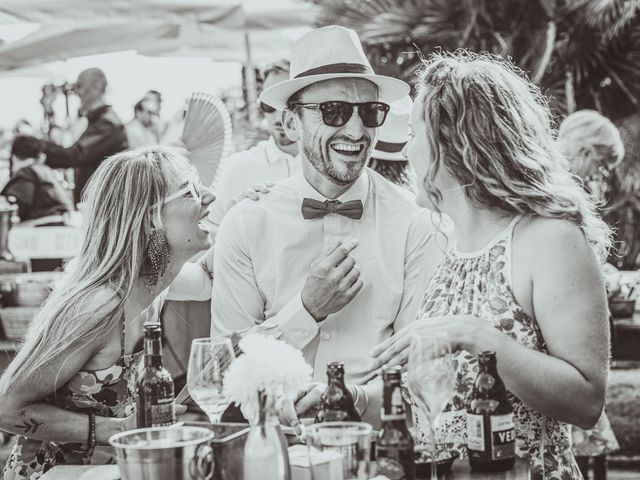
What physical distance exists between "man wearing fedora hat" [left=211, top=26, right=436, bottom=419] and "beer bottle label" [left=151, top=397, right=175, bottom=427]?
968 millimetres

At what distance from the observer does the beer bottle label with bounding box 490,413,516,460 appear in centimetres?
194

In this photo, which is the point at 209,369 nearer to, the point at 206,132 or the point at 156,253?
the point at 156,253

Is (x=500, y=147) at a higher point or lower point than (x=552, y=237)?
higher

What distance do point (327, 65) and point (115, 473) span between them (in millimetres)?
1738

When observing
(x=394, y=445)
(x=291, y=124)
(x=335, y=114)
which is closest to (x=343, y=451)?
(x=394, y=445)

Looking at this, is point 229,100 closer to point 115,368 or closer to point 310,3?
point 310,3

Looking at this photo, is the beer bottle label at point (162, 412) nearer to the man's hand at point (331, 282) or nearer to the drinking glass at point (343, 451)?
the drinking glass at point (343, 451)

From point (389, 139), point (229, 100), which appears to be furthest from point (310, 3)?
point (389, 139)

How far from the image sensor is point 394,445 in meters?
1.81

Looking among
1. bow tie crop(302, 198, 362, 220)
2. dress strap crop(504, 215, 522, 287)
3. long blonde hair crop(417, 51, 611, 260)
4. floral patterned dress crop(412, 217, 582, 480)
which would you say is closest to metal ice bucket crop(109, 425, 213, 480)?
floral patterned dress crop(412, 217, 582, 480)

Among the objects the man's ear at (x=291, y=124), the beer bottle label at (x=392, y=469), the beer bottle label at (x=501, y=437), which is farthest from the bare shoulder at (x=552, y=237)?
the man's ear at (x=291, y=124)

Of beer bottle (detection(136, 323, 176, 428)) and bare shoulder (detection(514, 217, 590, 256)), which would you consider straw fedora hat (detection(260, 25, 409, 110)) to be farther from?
beer bottle (detection(136, 323, 176, 428))

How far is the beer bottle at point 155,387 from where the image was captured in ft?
6.84

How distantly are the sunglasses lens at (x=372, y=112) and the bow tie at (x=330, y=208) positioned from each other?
290 millimetres
